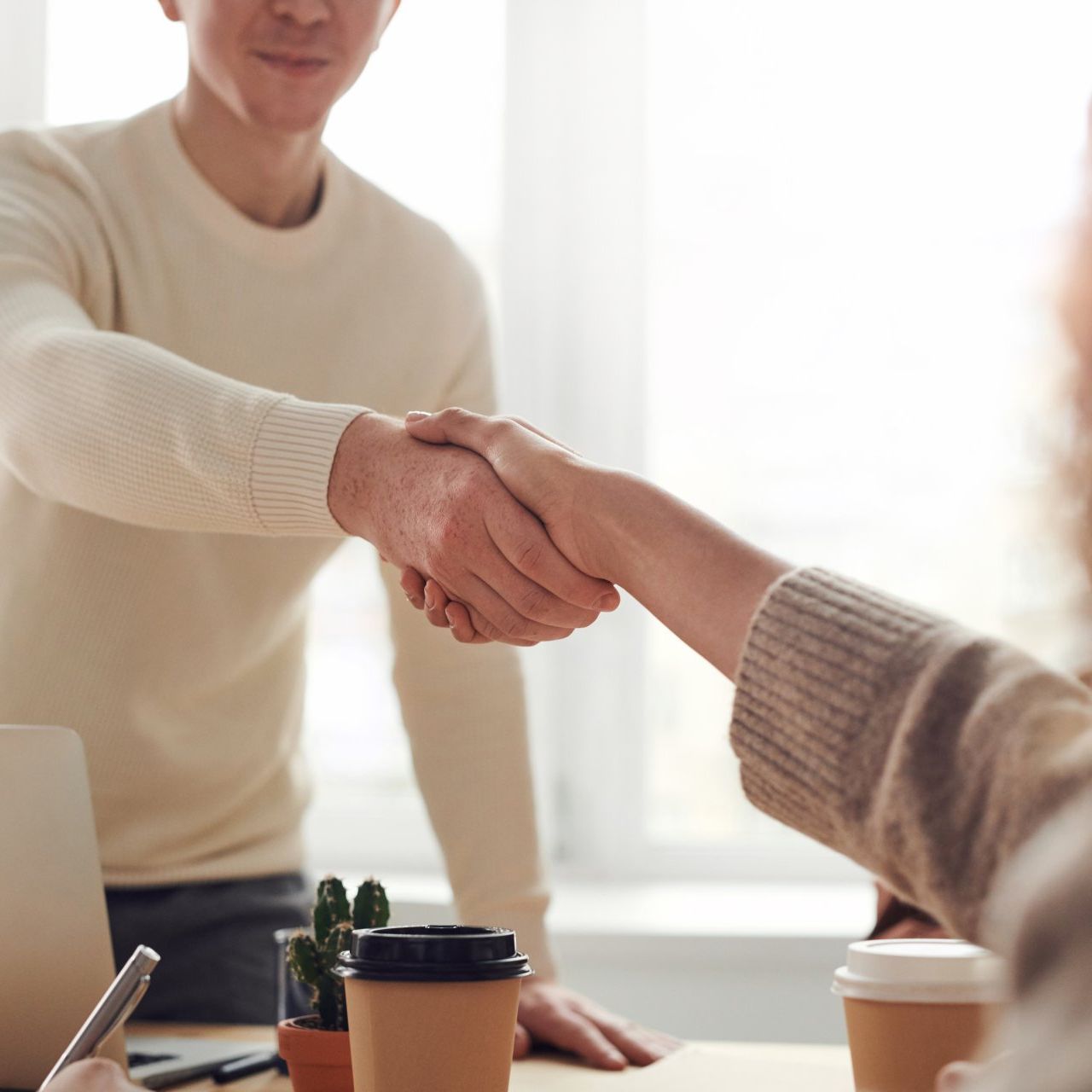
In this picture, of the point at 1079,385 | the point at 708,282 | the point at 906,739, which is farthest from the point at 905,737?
the point at 708,282

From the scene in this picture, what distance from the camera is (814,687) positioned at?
0.70 metres

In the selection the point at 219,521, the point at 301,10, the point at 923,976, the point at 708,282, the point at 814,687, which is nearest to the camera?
the point at 814,687

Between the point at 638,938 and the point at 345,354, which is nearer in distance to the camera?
the point at 345,354

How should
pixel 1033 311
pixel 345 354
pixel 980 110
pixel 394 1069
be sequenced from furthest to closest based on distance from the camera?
1. pixel 980 110
2. pixel 345 354
3. pixel 394 1069
4. pixel 1033 311

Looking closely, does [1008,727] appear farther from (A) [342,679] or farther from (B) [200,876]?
(A) [342,679]

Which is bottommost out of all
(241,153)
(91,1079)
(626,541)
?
(91,1079)

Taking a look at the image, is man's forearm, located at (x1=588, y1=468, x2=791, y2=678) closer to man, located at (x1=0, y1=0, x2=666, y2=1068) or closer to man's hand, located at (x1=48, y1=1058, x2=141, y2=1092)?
man, located at (x1=0, y1=0, x2=666, y2=1068)

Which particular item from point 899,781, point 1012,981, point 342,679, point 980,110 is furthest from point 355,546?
point 1012,981

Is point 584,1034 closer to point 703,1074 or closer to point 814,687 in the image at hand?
point 703,1074

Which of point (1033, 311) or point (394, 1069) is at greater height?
point (1033, 311)

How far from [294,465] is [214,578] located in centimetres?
43

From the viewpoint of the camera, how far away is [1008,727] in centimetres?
62

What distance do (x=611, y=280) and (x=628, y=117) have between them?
29cm

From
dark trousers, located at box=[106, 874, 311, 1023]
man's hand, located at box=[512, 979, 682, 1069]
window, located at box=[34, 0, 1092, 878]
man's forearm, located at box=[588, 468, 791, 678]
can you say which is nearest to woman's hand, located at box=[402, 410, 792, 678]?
man's forearm, located at box=[588, 468, 791, 678]
